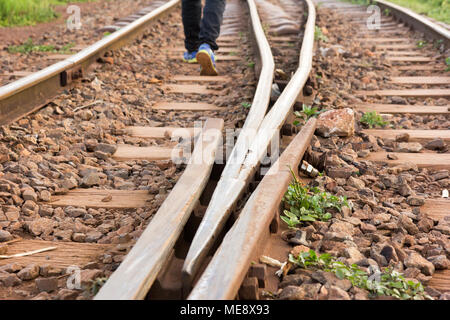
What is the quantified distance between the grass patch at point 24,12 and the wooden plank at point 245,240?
6.94 metres

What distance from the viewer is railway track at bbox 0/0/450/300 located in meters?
1.70

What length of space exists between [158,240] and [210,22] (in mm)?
3841

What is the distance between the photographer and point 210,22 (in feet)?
17.2

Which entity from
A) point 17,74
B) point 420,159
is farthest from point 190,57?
point 420,159

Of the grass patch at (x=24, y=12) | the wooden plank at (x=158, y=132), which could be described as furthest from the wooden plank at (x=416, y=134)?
the grass patch at (x=24, y=12)

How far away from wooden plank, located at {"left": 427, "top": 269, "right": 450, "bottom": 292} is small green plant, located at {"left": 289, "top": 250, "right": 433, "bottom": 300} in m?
0.13

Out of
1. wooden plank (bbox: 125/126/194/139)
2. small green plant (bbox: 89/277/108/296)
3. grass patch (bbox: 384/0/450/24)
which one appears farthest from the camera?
grass patch (bbox: 384/0/450/24)

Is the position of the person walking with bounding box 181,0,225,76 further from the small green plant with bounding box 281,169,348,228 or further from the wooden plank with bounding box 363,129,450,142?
the small green plant with bounding box 281,169,348,228

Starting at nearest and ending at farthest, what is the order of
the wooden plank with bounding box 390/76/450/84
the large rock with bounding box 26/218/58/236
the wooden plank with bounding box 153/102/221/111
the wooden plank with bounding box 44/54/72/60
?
the large rock with bounding box 26/218/58/236 → the wooden plank with bounding box 153/102/221/111 → the wooden plank with bounding box 390/76/450/84 → the wooden plank with bounding box 44/54/72/60

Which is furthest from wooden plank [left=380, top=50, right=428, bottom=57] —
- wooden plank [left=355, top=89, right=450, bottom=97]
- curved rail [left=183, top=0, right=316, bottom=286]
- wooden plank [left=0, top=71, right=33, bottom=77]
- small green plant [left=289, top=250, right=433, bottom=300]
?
small green plant [left=289, top=250, right=433, bottom=300]

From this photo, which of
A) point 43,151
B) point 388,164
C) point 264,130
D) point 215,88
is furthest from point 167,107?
point 388,164

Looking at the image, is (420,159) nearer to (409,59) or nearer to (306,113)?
(306,113)
